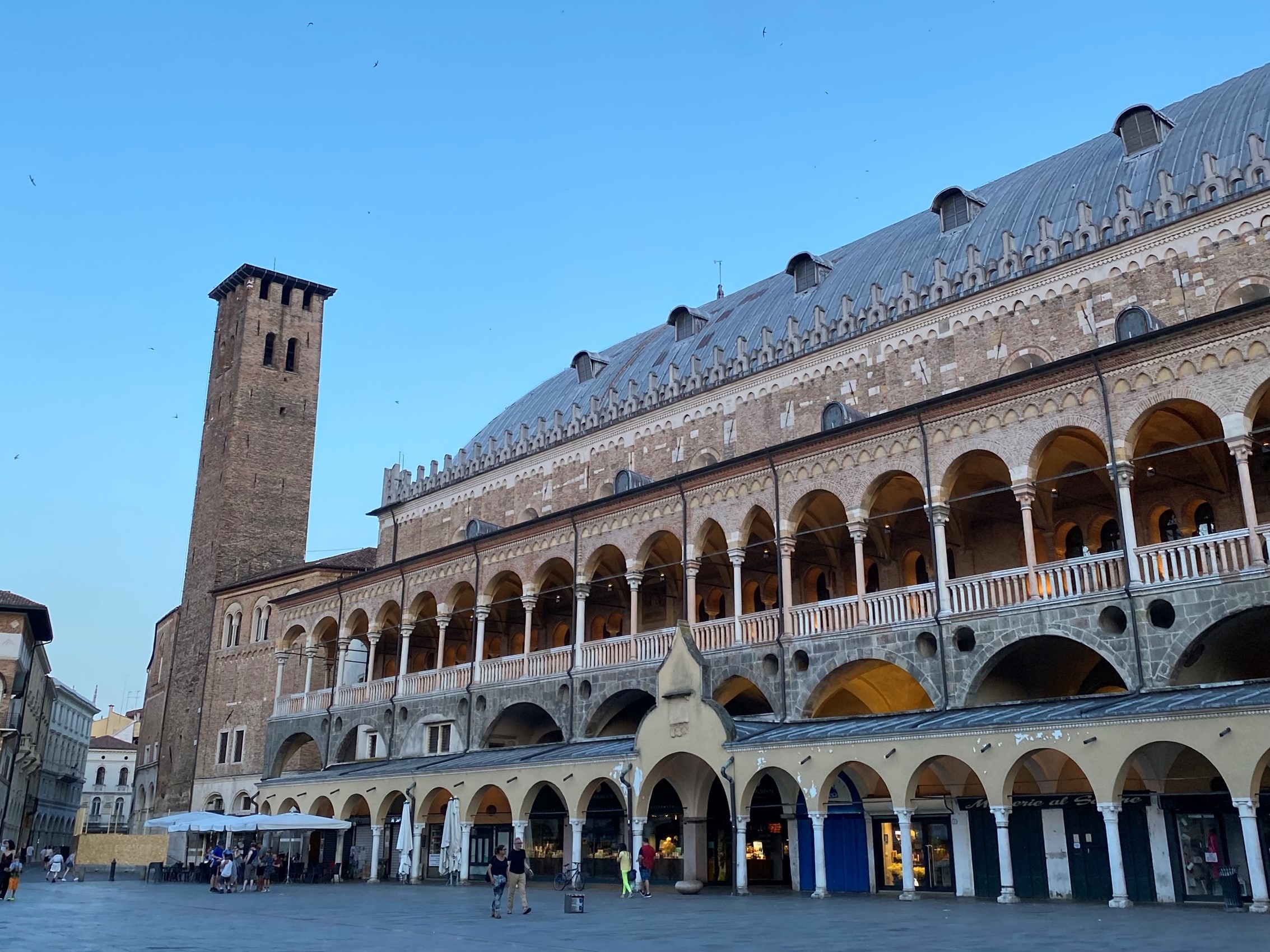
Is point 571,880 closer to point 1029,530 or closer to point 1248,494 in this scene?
point 1029,530

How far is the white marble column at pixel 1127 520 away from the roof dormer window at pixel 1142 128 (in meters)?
11.7

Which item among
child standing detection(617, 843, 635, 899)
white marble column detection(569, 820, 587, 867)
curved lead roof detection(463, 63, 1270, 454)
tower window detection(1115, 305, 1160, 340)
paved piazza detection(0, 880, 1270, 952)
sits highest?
curved lead roof detection(463, 63, 1270, 454)

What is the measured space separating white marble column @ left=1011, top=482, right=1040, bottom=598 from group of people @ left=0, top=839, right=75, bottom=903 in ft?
70.3

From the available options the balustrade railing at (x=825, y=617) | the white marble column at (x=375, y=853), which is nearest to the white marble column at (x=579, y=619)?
the balustrade railing at (x=825, y=617)

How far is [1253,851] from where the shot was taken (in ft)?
55.3

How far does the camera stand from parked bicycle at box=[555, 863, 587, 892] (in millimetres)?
26031

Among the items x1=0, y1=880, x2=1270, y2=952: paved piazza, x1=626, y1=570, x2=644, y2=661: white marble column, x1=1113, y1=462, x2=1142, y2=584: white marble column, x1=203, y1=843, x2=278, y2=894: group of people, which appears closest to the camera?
x1=0, y1=880, x2=1270, y2=952: paved piazza

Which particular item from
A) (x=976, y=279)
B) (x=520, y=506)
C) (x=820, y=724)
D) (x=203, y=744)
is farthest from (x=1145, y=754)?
(x=203, y=744)

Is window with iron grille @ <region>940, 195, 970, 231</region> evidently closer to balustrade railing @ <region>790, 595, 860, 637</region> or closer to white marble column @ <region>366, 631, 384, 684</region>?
balustrade railing @ <region>790, 595, 860, 637</region>

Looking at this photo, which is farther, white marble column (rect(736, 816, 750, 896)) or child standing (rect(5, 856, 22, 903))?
child standing (rect(5, 856, 22, 903))

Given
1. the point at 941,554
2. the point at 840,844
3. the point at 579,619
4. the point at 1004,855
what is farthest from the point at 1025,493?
the point at 579,619

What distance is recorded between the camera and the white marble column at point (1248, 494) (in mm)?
19578

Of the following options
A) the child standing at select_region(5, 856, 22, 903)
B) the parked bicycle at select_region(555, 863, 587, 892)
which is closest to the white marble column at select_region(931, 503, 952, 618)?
the parked bicycle at select_region(555, 863, 587, 892)

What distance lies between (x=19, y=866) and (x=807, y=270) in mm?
27087
